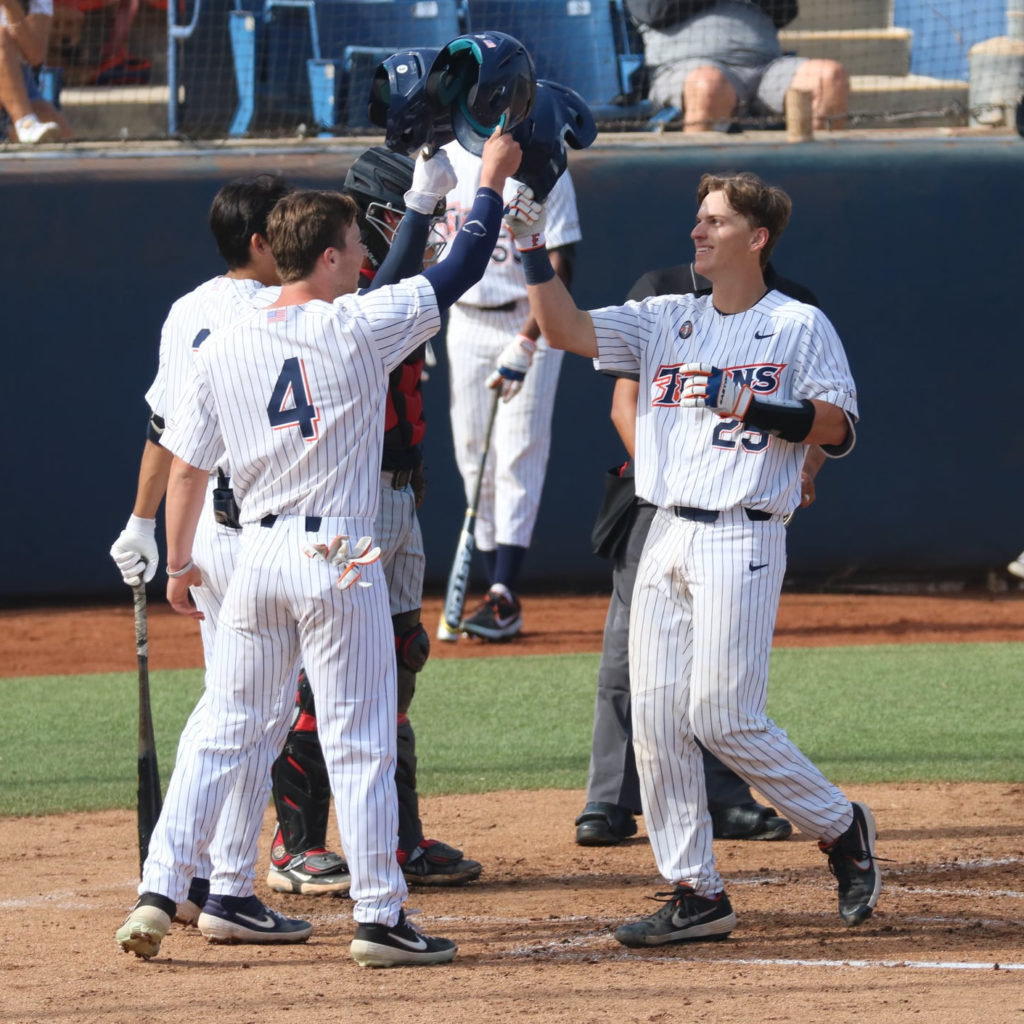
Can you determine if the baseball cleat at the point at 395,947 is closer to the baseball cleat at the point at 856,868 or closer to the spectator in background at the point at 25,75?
the baseball cleat at the point at 856,868

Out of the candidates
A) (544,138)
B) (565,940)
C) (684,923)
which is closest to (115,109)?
(544,138)

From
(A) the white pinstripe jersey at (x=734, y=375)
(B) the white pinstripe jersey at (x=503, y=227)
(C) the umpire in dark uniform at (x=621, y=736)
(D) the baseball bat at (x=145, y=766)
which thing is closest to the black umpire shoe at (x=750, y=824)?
(C) the umpire in dark uniform at (x=621, y=736)

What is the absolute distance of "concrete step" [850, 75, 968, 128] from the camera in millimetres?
8898

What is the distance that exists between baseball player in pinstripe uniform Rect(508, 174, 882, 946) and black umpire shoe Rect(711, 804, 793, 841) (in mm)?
889

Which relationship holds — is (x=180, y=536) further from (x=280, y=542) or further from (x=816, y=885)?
(x=816, y=885)

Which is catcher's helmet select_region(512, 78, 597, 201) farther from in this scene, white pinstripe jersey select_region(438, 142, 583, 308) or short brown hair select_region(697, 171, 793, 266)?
white pinstripe jersey select_region(438, 142, 583, 308)

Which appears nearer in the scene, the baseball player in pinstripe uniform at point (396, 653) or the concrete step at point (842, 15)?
the baseball player in pinstripe uniform at point (396, 653)

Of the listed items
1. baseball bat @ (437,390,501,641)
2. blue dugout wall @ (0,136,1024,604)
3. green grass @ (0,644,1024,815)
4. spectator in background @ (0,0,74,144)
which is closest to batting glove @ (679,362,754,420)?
green grass @ (0,644,1024,815)

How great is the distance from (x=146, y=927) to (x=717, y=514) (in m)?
1.51

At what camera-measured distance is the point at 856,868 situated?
12.0 feet

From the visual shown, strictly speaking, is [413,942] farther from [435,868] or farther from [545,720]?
[545,720]

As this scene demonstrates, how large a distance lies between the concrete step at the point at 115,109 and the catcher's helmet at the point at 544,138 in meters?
5.88

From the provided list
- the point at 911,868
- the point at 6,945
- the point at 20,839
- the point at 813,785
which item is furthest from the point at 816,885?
the point at 20,839

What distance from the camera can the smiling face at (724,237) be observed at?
362 cm
